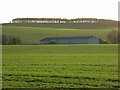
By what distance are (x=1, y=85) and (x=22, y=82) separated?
1486 mm

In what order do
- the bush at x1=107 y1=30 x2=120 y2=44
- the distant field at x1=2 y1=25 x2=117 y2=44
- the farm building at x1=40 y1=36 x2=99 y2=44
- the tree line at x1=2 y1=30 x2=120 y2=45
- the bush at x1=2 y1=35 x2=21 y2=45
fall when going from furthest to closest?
1. the distant field at x1=2 y1=25 x2=117 y2=44
2. the farm building at x1=40 y1=36 x2=99 y2=44
3. the bush at x1=107 y1=30 x2=120 y2=44
4. the tree line at x1=2 y1=30 x2=120 y2=45
5. the bush at x1=2 y1=35 x2=21 y2=45

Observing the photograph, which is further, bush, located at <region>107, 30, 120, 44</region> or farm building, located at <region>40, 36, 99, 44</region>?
farm building, located at <region>40, 36, 99, 44</region>

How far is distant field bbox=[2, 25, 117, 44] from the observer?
394ft

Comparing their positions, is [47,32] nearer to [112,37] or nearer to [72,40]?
[72,40]

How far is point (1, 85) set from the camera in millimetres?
16812

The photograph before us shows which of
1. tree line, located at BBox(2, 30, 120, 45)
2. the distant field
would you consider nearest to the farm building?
the distant field

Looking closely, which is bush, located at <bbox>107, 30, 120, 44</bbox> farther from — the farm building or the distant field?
the farm building

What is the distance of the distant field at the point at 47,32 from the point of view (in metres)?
120

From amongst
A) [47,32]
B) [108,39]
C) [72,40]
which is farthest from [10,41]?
[108,39]

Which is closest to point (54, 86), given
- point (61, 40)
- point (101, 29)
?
point (61, 40)

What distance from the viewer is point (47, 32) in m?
130

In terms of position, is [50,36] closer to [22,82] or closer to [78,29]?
[78,29]

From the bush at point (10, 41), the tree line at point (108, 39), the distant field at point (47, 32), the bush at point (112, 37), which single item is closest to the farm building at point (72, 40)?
the distant field at point (47, 32)

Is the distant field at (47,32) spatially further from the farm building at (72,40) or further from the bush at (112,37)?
the farm building at (72,40)
